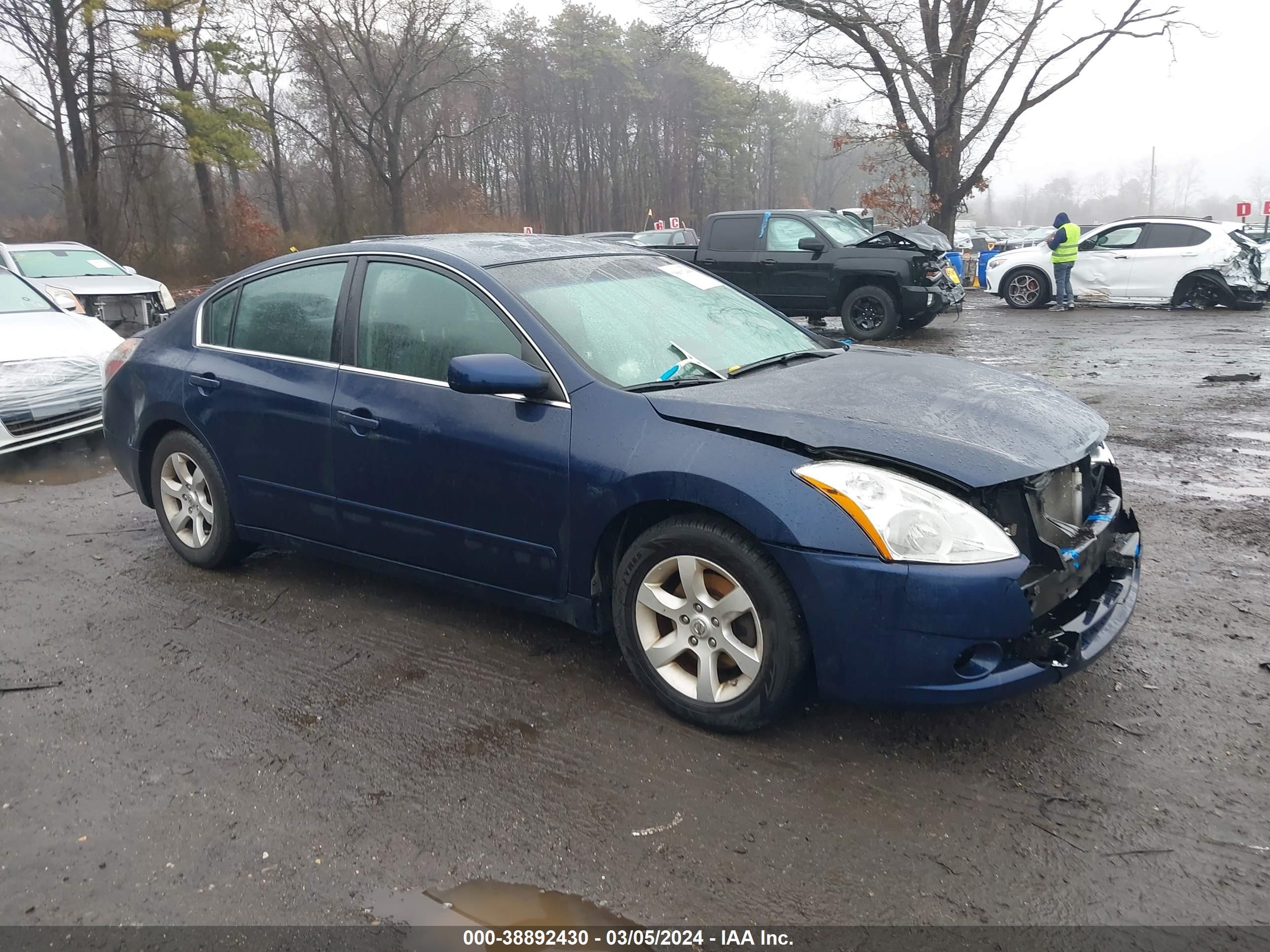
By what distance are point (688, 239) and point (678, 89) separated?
181ft

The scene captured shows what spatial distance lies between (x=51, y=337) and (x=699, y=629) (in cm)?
724

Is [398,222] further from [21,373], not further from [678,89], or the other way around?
[678,89]

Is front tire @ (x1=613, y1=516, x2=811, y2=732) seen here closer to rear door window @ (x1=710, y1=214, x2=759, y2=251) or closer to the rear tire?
rear door window @ (x1=710, y1=214, x2=759, y2=251)

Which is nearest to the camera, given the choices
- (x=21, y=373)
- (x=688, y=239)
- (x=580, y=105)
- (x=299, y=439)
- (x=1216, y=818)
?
(x=1216, y=818)

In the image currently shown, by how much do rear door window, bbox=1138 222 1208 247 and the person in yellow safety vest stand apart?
1.13m

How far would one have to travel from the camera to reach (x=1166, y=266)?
16297mm

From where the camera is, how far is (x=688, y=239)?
21.0 m

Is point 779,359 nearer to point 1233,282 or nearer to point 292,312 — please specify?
point 292,312

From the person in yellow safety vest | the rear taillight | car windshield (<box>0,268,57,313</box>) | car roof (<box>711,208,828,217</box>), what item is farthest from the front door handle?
the person in yellow safety vest

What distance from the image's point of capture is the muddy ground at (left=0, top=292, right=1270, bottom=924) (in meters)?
2.54

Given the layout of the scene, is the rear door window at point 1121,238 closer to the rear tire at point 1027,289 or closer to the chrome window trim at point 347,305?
the rear tire at point 1027,289

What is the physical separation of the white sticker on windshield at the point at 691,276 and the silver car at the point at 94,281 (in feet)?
34.8

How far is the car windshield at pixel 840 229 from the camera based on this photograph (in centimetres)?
1431

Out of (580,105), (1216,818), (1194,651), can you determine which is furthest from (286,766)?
(580,105)
